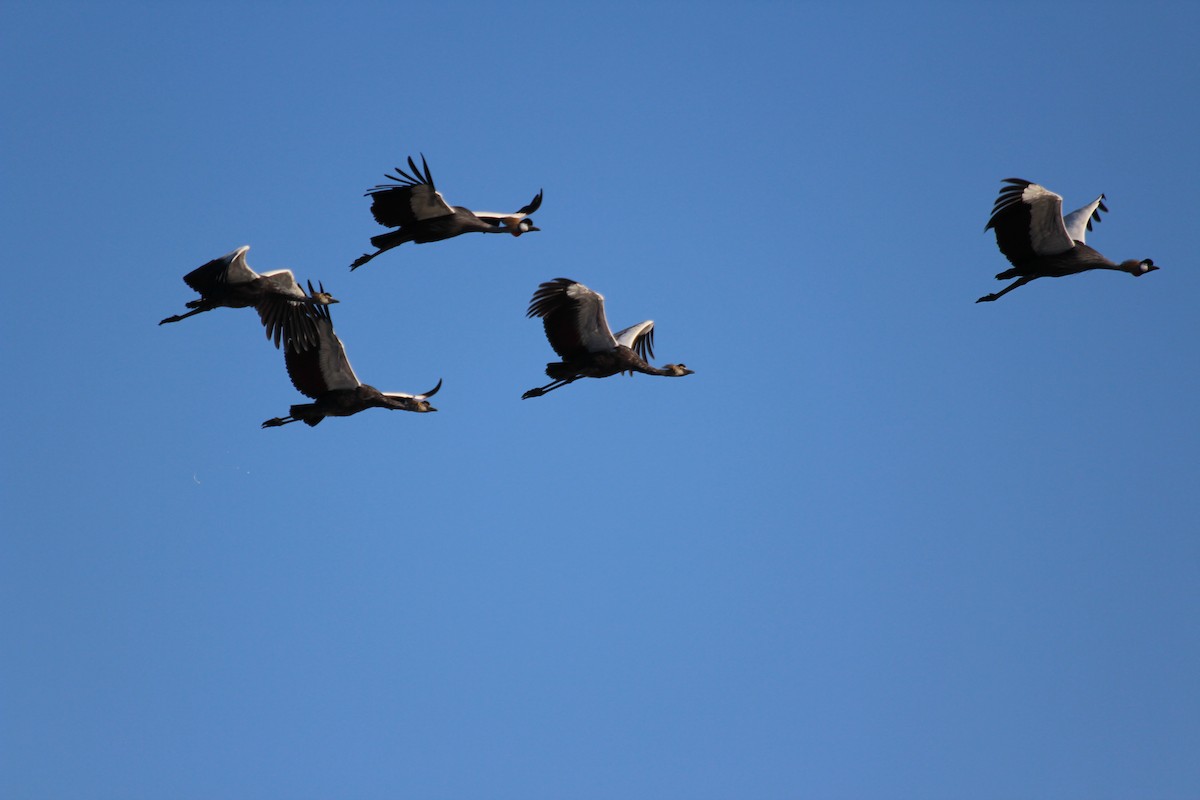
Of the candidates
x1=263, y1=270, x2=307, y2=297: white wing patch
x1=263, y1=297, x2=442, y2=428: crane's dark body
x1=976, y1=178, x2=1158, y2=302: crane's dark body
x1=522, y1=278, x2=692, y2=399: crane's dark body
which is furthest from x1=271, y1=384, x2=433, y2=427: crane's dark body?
x1=976, y1=178, x2=1158, y2=302: crane's dark body

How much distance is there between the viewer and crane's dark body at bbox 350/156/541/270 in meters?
22.1

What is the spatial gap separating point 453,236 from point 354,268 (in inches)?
67.2

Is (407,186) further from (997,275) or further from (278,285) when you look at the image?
(997,275)

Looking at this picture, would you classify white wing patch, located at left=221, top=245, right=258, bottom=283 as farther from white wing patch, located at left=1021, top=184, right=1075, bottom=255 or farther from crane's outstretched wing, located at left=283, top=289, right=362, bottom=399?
white wing patch, located at left=1021, top=184, right=1075, bottom=255

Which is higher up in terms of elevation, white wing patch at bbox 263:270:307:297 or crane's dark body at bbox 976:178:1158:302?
white wing patch at bbox 263:270:307:297

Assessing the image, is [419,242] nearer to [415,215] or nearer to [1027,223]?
[415,215]

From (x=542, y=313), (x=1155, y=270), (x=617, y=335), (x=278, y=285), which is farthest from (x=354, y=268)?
(x=1155, y=270)

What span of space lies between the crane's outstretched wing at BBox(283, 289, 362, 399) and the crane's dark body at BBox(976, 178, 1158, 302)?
1054cm

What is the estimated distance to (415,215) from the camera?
22500 mm

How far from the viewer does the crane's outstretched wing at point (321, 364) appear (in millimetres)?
22391

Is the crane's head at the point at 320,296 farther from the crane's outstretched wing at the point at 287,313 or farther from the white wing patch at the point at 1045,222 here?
the white wing patch at the point at 1045,222

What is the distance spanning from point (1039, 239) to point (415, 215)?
397 inches

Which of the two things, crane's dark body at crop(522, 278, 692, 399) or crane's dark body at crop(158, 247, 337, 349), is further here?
crane's dark body at crop(522, 278, 692, 399)

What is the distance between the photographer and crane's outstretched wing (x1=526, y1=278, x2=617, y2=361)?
22.7m
